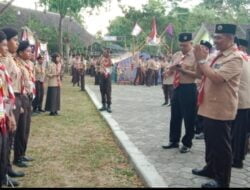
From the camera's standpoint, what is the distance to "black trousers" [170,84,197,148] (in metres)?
7.02

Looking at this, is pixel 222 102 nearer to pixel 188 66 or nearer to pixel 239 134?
pixel 239 134

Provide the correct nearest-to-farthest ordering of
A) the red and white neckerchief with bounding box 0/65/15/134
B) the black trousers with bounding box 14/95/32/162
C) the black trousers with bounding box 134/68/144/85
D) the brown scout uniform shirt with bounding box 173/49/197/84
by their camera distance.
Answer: the red and white neckerchief with bounding box 0/65/15/134 < the black trousers with bounding box 14/95/32/162 < the brown scout uniform shirt with bounding box 173/49/197/84 < the black trousers with bounding box 134/68/144/85

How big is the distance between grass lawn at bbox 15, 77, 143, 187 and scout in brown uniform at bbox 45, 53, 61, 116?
952 mm

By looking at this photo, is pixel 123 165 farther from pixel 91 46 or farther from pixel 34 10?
pixel 34 10

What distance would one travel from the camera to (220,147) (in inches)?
201

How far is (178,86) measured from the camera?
7.13m

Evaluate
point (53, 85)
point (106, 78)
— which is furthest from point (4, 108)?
point (53, 85)

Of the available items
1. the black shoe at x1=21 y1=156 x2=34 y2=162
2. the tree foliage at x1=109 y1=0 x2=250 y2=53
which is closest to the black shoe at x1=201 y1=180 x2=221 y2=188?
the black shoe at x1=21 y1=156 x2=34 y2=162

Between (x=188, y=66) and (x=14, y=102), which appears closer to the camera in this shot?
(x=14, y=102)

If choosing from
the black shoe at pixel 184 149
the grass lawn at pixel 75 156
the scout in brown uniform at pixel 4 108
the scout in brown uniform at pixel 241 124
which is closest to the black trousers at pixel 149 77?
the grass lawn at pixel 75 156

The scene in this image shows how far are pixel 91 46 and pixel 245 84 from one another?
36561mm

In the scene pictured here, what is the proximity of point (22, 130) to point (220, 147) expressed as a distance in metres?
3.03

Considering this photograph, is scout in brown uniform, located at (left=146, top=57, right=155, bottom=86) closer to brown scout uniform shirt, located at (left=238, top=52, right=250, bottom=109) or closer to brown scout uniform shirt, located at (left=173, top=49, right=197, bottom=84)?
brown scout uniform shirt, located at (left=173, top=49, right=197, bottom=84)

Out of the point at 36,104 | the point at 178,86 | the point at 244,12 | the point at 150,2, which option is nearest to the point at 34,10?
the point at 150,2
